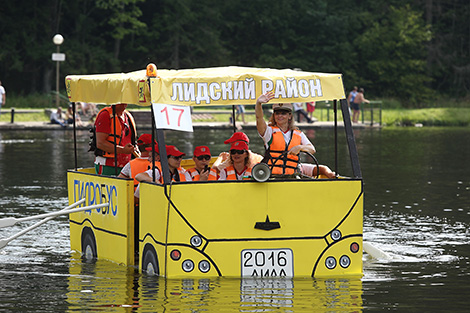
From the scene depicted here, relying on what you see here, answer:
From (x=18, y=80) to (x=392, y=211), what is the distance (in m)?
55.7

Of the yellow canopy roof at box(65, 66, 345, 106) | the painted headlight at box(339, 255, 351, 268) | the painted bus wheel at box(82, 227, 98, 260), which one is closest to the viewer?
the yellow canopy roof at box(65, 66, 345, 106)

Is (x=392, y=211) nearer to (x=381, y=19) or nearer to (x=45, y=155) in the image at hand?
(x=45, y=155)

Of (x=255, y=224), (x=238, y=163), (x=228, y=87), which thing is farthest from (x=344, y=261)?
(x=228, y=87)

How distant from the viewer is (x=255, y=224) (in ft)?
31.5

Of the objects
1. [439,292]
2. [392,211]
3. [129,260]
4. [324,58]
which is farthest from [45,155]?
[324,58]

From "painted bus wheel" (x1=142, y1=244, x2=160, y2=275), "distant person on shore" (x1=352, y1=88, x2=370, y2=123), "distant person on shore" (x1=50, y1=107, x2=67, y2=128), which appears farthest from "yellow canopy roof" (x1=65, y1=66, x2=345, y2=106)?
"distant person on shore" (x1=352, y1=88, x2=370, y2=123)

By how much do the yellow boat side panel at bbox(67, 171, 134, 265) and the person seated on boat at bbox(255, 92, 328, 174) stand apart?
1351 millimetres

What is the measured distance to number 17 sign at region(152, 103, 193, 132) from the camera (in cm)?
934

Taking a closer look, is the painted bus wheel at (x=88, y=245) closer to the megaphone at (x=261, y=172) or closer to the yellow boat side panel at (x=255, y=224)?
the yellow boat side panel at (x=255, y=224)

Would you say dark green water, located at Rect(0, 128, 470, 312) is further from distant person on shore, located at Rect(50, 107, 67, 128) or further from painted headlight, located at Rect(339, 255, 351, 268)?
distant person on shore, located at Rect(50, 107, 67, 128)

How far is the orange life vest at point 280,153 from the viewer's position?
33.8 feet

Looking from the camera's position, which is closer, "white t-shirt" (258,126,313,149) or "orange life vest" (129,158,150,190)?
"white t-shirt" (258,126,313,149)

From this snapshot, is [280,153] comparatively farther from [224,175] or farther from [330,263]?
[330,263]

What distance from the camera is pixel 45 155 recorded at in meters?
27.4
